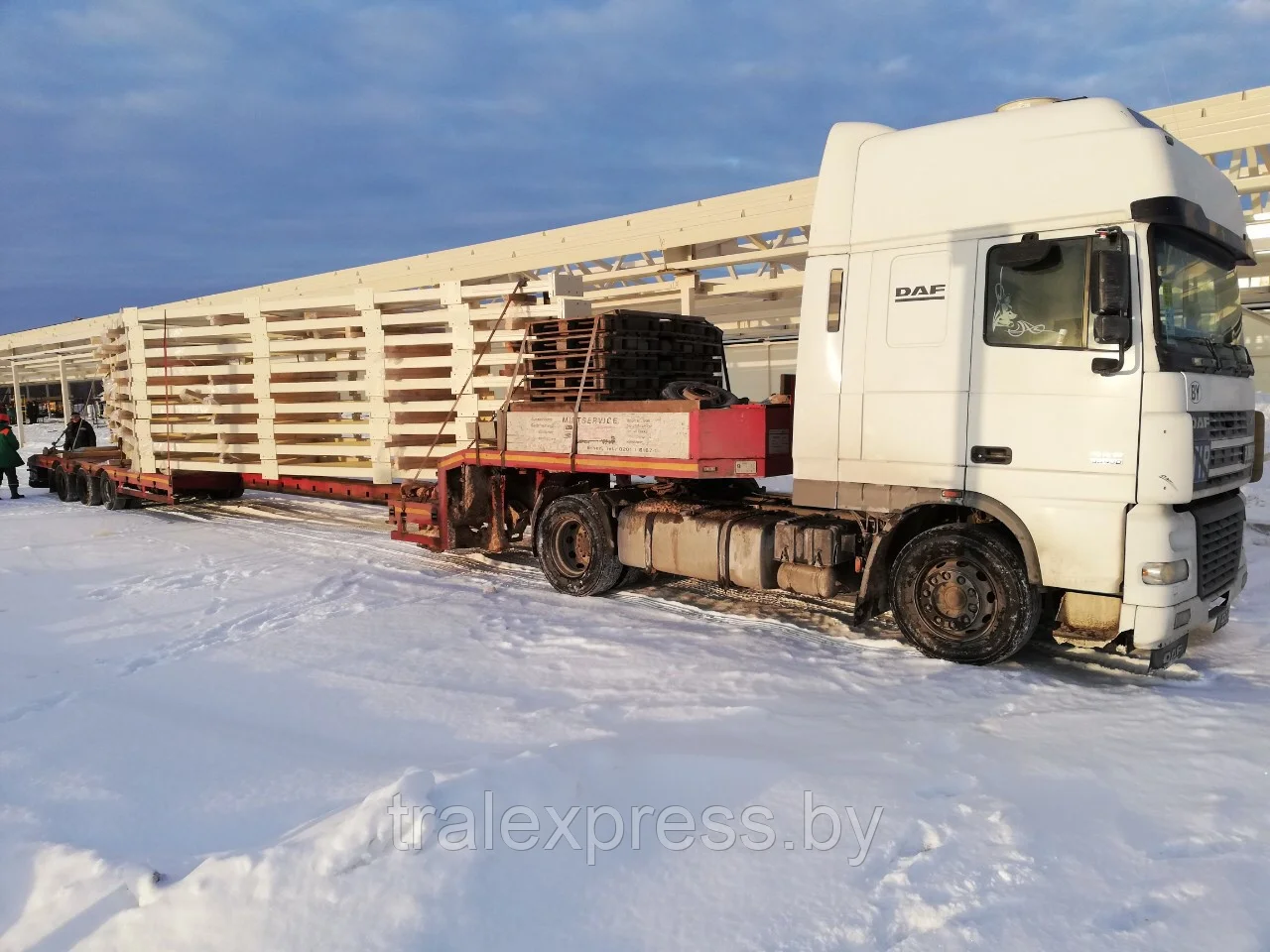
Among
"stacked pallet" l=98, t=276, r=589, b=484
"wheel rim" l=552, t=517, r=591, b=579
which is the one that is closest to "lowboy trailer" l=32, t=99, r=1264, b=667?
"wheel rim" l=552, t=517, r=591, b=579

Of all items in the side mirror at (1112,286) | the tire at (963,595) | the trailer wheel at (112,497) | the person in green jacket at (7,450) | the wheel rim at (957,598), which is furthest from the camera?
the person in green jacket at (7,450)

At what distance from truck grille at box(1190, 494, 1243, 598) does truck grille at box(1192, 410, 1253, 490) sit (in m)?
0.16

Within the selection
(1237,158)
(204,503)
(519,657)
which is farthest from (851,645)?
(1237,158)

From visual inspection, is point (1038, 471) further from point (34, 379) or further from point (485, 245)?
point (34, 379)

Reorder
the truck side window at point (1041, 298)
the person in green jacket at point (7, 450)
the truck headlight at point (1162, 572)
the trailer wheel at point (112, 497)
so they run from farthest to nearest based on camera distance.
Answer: the person in green jacket at point (7, 450) → the trailer wheel at point (112, 497) → the truck side window at point (1041, 298) → the truck headlight at point (1162, 572)

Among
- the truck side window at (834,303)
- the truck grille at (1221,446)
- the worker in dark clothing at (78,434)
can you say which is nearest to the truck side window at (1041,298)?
the truck grille at (1221,446)

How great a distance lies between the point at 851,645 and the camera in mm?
6098

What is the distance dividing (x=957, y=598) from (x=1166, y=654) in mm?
1185

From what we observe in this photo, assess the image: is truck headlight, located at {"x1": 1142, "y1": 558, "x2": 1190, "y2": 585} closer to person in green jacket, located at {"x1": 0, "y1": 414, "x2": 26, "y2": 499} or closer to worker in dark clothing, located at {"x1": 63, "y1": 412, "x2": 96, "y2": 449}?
person in green jacket, located at {"x1": 0, "y1": 414, "x2": 26, "y2": 499}

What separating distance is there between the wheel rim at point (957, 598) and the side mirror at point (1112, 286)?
1.68m

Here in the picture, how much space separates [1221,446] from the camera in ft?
17.0

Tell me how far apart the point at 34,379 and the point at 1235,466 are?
183 feet

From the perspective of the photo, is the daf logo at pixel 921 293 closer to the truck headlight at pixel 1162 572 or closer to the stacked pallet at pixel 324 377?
the truck headlight at pixel 1162 572

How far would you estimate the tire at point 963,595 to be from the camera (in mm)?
5297
